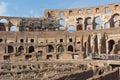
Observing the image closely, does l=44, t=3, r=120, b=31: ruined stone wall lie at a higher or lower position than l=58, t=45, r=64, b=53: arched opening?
higher

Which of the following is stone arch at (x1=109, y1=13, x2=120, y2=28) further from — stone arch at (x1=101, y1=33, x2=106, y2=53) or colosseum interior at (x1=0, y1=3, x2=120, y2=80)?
stone arch at (x1=101, y1=33, x2=106, y2=53)

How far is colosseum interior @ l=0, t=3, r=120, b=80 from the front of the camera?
3189 cm

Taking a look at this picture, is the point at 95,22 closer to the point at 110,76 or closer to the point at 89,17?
the point at 89,17

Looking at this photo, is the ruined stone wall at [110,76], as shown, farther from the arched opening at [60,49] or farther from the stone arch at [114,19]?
the stone arch at [114,19]

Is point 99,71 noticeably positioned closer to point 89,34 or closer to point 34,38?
point 89,34

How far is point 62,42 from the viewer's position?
4416 cm

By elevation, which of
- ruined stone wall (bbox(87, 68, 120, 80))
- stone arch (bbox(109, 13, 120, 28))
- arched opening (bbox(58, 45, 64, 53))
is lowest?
ruined stone wall (bbox(87, 68, 120, 80))

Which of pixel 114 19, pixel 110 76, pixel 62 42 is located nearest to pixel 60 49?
pixel 62 42

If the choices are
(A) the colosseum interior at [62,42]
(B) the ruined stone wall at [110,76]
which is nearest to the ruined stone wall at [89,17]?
(A) the colosseum interior at [62,42]

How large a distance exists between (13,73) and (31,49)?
20576 millimetres

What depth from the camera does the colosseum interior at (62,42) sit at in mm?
31891

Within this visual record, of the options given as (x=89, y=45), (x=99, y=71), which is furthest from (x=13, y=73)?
(x=89, y=45)


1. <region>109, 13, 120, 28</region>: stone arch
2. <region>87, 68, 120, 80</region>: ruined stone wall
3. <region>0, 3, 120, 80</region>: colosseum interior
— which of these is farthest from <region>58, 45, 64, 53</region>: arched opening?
<region>87, 68, 120, 80</region>: ruined stone wall

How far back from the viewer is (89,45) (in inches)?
1678
